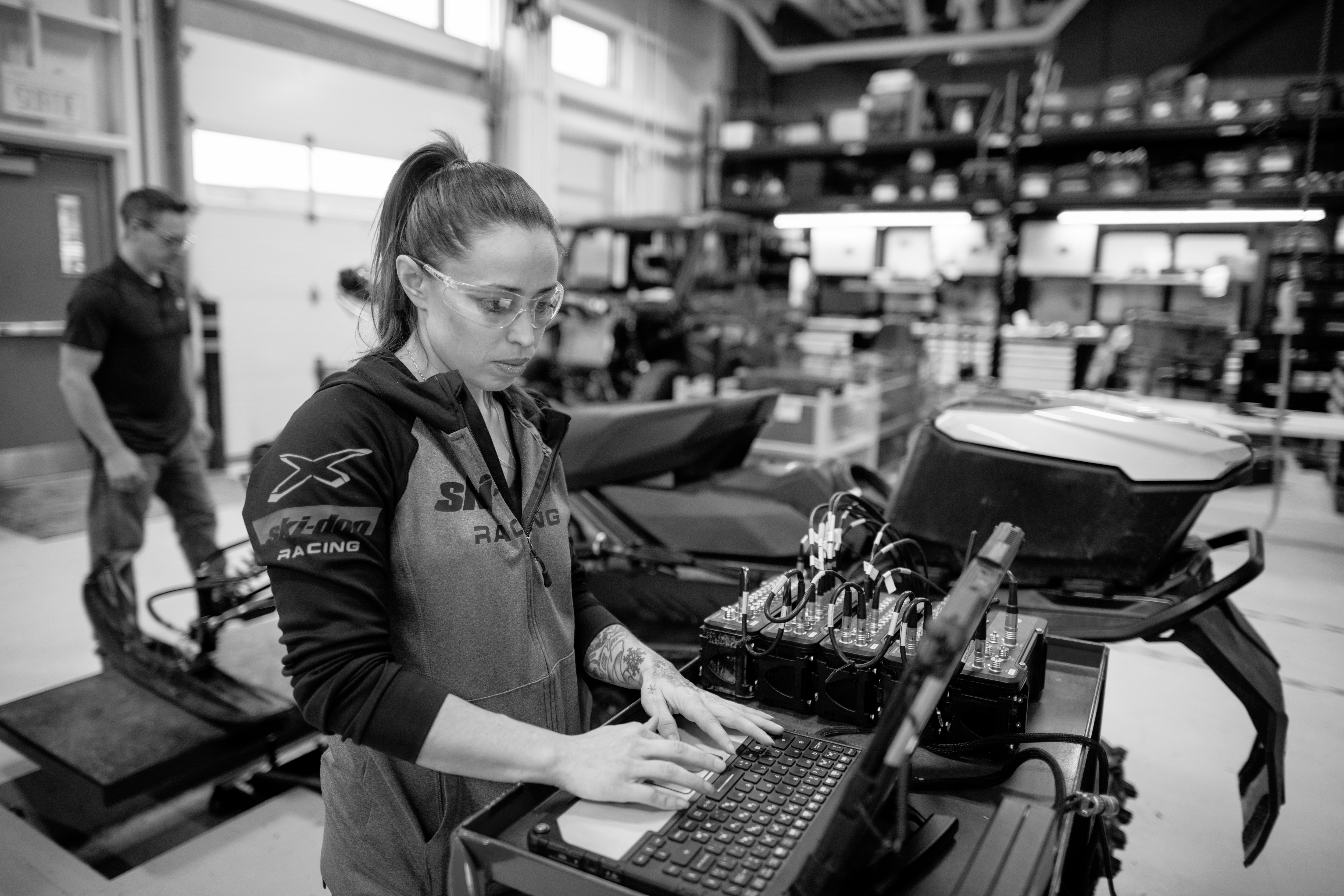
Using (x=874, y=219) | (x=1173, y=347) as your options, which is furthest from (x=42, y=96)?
(x=874, y=219)

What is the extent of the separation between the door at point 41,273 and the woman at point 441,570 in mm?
5656

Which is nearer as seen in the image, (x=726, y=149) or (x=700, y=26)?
(x=726, y=149)

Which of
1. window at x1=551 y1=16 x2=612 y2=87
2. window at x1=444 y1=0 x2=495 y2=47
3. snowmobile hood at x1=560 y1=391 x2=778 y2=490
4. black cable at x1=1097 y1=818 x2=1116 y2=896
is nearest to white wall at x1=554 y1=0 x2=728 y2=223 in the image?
window at x1=551 y1=16 x2=612 y2=87

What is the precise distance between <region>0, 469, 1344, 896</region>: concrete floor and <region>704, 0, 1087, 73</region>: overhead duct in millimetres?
6065

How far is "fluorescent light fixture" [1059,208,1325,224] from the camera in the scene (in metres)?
8.23

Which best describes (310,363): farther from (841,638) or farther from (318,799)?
(841,638)

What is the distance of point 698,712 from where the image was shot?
1109 millimetres

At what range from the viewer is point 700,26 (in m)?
11.5

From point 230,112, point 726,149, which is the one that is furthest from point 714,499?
point 726,149

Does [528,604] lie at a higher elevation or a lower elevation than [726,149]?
lower

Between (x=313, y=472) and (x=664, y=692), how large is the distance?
19.9 inches

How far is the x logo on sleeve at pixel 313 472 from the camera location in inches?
37.6

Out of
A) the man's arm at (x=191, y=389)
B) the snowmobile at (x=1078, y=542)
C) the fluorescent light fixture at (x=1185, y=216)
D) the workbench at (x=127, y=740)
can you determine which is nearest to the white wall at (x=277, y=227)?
the man's arm at (x=191, y=389)

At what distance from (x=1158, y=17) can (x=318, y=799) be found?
→ 35.4 feet
